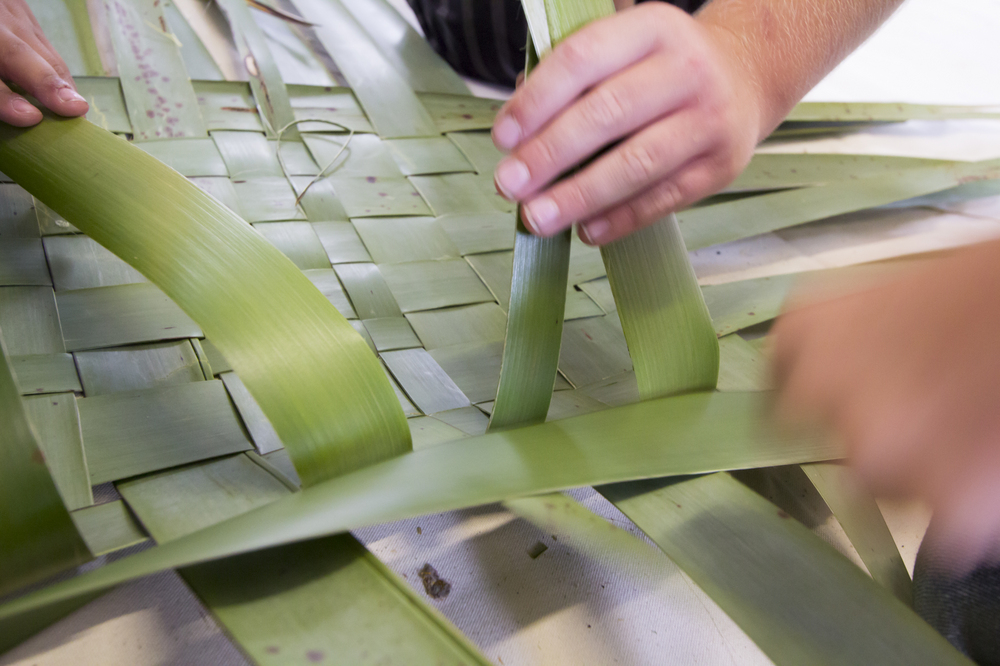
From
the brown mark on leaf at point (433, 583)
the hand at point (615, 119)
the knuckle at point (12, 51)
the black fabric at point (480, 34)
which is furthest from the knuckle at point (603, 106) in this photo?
the black fabric at point (480, 34)

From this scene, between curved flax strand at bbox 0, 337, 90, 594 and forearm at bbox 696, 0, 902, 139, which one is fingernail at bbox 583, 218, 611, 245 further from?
curved flax strand at bbox 0, 337, 90, 594

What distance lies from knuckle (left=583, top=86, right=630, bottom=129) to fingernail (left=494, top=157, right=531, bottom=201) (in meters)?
0.06

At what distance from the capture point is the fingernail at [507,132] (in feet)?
1.42

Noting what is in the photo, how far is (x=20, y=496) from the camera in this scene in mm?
309

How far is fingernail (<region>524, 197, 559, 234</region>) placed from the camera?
0.42 meters

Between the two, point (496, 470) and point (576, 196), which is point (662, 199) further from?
point (496, 470)

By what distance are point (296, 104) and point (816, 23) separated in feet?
2.08

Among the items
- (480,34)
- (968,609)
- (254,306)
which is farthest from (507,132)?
(480,34)

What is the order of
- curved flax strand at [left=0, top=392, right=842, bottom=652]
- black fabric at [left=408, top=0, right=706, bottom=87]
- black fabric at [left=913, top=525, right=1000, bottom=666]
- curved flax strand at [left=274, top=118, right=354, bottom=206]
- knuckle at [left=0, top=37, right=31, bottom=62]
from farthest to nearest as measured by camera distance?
1. black fabric at [left=408, top=0, right=706, bottom=87]
2. curved flax strand at [left=274, top=118, right=354, bottom=206]
3. knuckle at [left=0, top=37, right=31, bottom=62]
4. black fabric at [left=913, top=525, right=1000, bottom=666]
5. curved flax strand at [left=0, top=392, right=842, bottom=652]

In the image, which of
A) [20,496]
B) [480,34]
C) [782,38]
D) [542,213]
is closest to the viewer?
[20,496]

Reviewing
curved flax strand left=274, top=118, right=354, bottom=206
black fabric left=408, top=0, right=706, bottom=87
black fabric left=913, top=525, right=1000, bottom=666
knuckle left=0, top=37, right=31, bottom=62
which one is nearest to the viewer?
black fabric left=913, top=525, right=1000, bottom=666

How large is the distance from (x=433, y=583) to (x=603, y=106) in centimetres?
35

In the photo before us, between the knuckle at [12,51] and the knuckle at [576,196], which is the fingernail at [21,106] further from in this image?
the knuckle at [576,196]

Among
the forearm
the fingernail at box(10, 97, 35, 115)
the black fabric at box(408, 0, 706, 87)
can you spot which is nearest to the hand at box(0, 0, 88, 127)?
the fingernail at box(10, 97, 35, 115)
